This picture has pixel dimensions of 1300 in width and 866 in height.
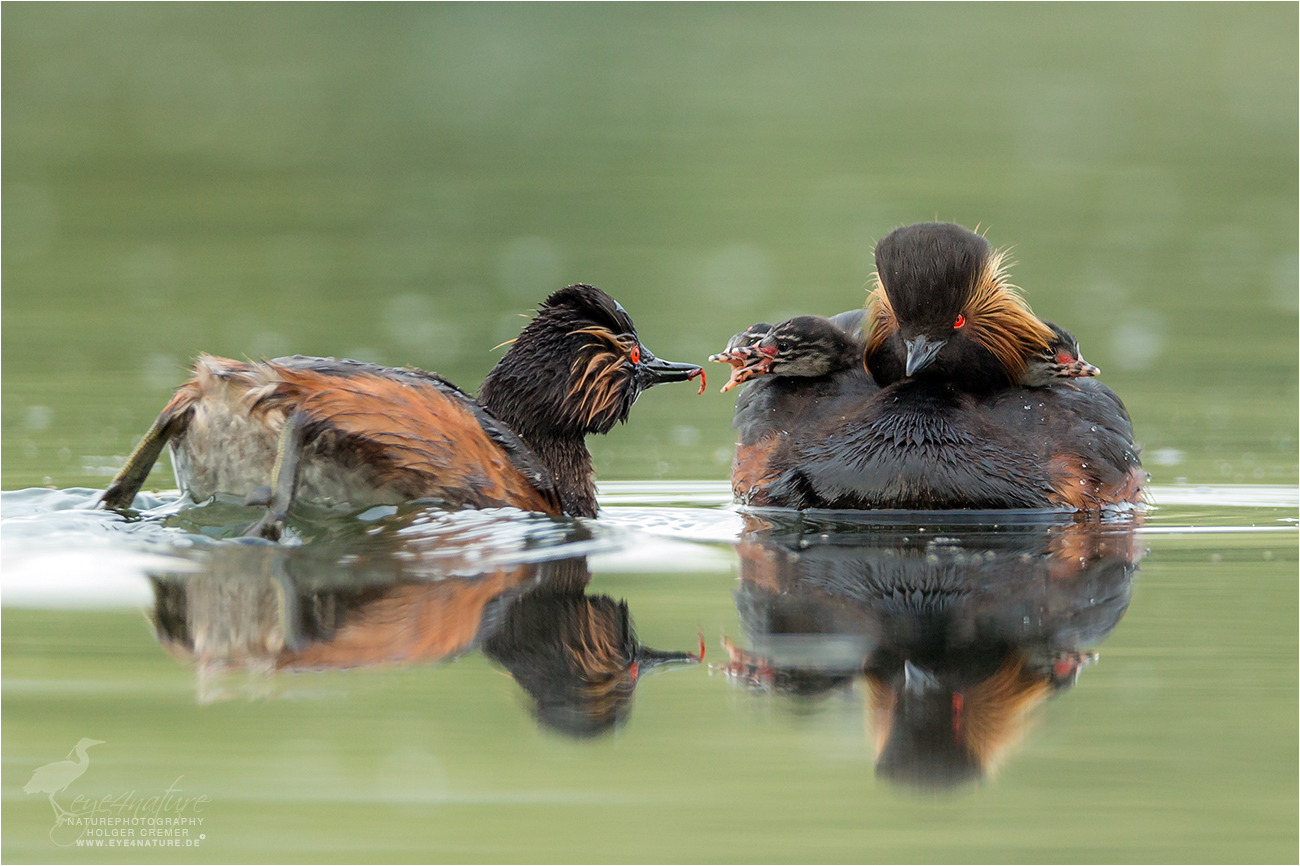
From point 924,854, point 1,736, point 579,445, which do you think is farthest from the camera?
point 579,445

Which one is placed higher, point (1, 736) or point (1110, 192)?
point (1110, 192)

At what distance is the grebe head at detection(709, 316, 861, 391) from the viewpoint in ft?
25.3

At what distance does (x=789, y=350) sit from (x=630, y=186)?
11365 millimetres

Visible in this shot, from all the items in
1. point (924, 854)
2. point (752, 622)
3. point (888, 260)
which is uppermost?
point (888, 260)

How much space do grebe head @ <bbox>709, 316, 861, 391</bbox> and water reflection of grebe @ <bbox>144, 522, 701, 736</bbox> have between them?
2241 mm

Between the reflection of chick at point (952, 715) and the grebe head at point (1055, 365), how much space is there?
3017 mm

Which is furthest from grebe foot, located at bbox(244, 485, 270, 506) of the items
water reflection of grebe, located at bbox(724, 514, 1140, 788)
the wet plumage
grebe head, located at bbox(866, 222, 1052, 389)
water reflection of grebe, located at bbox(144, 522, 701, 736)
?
grebe head, located at bbox(866, 222, 1052, 389)

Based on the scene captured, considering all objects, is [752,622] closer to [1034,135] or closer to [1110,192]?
[1110,192]

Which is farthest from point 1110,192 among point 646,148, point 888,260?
point 888,260

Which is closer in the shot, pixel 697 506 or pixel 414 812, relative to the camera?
pixel 414 812

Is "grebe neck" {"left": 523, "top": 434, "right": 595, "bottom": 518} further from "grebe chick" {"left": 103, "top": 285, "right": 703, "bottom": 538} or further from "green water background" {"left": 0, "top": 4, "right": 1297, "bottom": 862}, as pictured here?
"green water background" {"left": 0, "top": 4, "right": 1297, "bottom": 862}

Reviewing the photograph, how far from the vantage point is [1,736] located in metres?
4.03

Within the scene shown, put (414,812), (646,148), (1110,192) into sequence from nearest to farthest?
(414,812) < (1110,192) < (646,148)

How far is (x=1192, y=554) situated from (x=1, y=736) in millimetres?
4346
